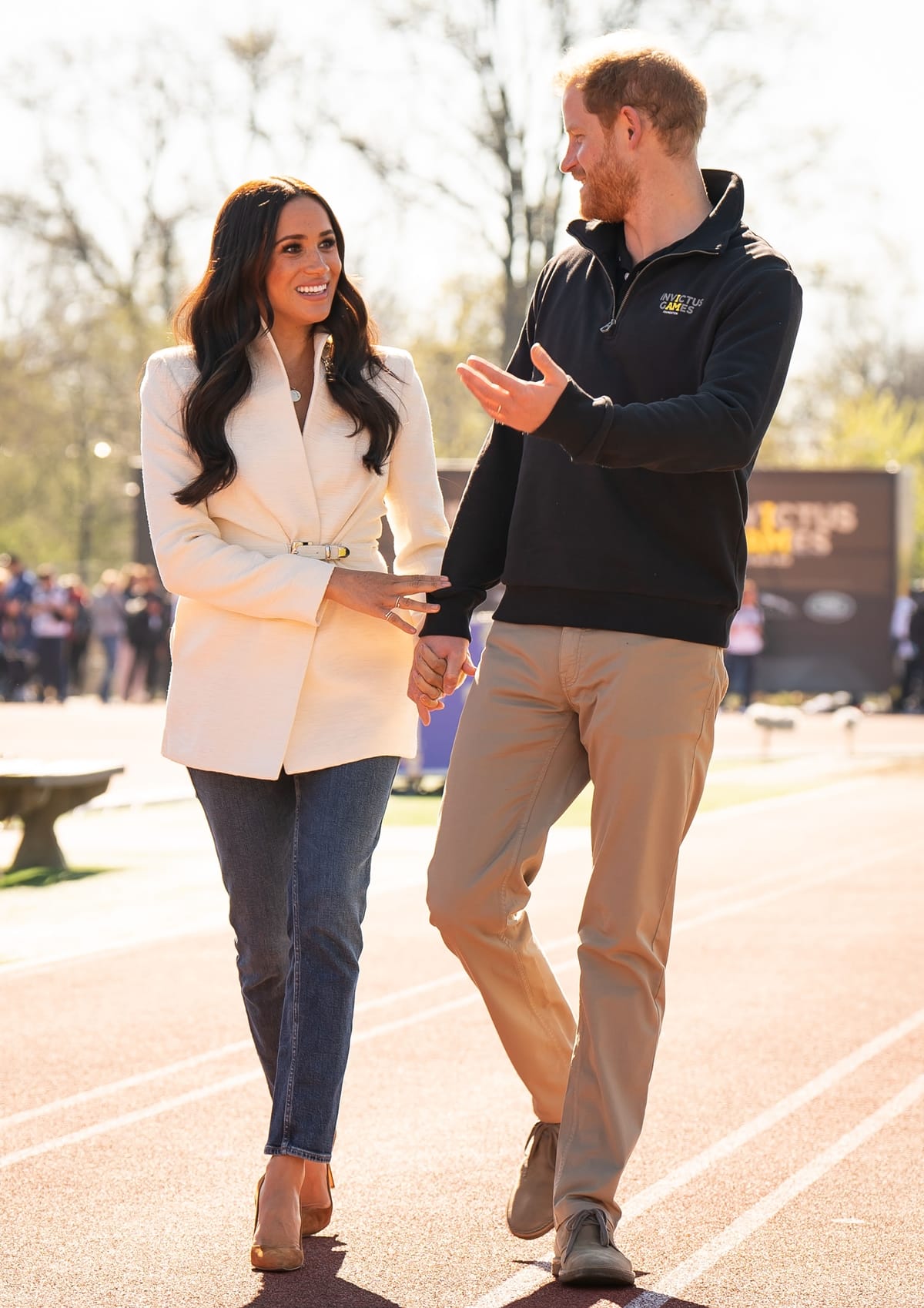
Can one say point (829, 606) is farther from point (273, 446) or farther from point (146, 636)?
point (273, 446)

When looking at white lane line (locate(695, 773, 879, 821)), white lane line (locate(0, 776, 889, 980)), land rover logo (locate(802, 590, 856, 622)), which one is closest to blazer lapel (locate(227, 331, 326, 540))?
white lane line (locate(0, 776, 889, 980))

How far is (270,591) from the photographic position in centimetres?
399

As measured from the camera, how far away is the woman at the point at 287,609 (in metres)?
3.97

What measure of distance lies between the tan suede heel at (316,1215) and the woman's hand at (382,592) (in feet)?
3.67

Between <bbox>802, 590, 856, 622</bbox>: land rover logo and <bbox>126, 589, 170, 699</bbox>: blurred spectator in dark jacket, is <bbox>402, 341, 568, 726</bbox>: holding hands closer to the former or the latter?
<bbox>126, 589, 170, 699</bbox>: blurred spectator in dark jacket

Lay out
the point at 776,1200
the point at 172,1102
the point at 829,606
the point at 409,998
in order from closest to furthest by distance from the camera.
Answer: the point at 776,1200
the point at 172,1102
the point at 409,998
the point at 829,606

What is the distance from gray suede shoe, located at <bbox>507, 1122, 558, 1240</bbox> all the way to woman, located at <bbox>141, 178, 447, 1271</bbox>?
39cm

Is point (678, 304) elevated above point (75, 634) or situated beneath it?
elevated above

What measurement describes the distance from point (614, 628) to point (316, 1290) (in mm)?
1359

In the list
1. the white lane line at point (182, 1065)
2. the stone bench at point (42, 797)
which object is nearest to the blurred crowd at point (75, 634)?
the stone bench at point (42, 797)

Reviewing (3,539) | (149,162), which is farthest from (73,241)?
(3,539)

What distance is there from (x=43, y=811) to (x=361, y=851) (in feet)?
20.6

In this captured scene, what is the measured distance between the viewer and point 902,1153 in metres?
4.87

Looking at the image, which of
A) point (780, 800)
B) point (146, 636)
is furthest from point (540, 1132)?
point (146, 636)
